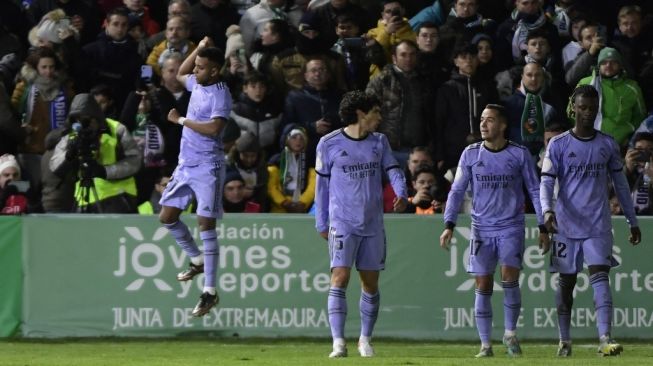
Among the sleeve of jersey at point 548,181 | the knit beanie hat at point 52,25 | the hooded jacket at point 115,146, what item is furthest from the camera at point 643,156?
the knit beanie hat at point 52,25

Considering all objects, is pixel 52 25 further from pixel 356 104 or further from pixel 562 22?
pixel 356 104

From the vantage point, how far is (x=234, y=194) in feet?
64.3

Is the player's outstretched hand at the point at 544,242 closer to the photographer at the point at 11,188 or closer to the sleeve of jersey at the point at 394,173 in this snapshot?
the sleeve of jersey at the point at 394,173

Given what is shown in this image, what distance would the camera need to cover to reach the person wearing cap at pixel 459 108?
20.5 meters

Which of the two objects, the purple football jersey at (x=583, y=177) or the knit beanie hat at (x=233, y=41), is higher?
the knit beanie hat at (x=233, y=41)

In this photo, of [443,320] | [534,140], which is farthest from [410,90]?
[443,320]

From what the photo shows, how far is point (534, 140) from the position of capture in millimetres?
20547

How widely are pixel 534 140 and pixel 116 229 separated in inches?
207

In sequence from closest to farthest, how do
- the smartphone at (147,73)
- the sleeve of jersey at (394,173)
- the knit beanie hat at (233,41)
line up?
the sleeve of jersey at (394,173)
the smartphone at (147,73)
the knit beanie hat at (233,41)

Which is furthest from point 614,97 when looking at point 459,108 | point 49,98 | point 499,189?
point 49,98

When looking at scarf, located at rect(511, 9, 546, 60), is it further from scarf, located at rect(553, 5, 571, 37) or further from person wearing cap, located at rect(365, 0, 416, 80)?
person wearing cap, located at rect(365, 0, 416, 80)

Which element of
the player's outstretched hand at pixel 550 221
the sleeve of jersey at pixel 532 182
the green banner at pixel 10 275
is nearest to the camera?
the player's outstretched hand at pixel 550 221

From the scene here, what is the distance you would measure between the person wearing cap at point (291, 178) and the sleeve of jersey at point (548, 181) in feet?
16.0

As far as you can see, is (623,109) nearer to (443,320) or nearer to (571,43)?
(571,43)
